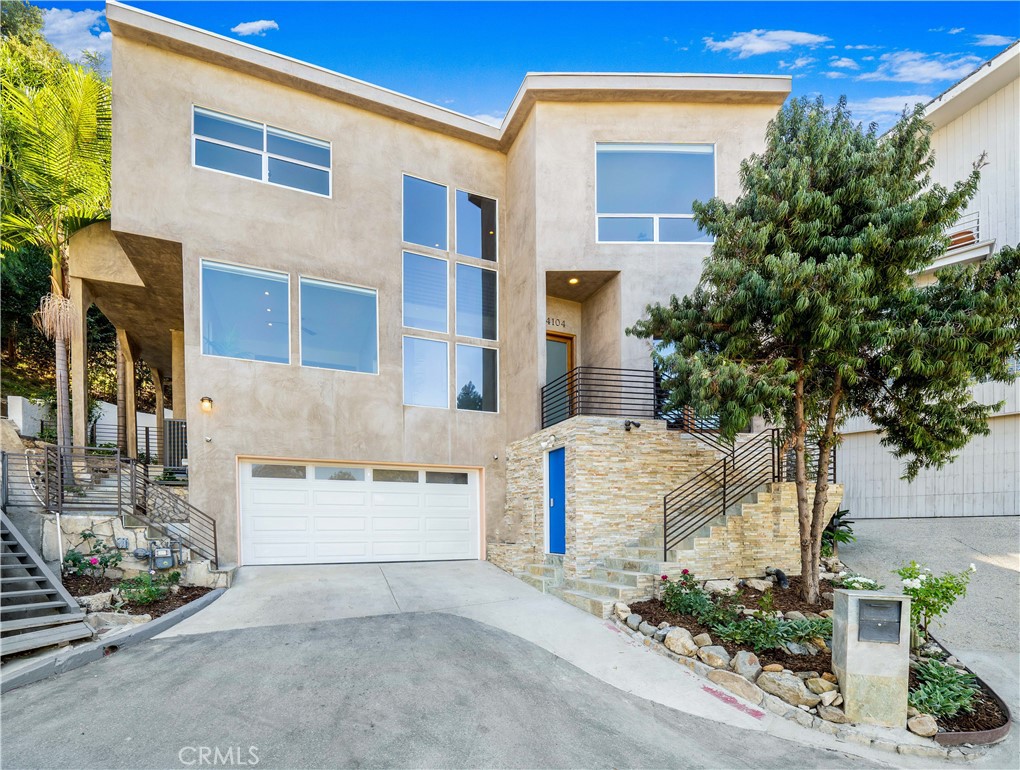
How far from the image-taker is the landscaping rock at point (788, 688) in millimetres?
5188

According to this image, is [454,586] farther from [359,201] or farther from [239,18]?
[239,18]

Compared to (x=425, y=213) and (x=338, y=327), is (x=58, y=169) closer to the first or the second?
(x=338, y=327)

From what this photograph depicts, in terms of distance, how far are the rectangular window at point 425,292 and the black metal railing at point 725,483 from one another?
6.01 m

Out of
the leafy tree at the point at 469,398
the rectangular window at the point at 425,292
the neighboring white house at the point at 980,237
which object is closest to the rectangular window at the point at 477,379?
the leafy tree at the point at 469,398

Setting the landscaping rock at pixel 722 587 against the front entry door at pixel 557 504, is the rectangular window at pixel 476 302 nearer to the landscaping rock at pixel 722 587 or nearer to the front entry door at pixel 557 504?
the front entry door at pixel 557 504

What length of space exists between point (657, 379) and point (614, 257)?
2.68m

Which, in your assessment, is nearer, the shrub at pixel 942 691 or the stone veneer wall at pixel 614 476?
the shrub at pixel 942 691

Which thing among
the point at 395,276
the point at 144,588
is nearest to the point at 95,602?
the point at 144,588

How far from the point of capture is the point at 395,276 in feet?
37.3

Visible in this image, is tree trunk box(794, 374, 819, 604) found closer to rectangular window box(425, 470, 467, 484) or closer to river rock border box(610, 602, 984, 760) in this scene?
river rock border box(610, 602, 984, 760)

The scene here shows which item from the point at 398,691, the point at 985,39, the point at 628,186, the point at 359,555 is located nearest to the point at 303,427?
the point at 359,555

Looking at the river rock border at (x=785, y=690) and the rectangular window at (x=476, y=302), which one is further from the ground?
the rectangular window at (x=476, y=302)

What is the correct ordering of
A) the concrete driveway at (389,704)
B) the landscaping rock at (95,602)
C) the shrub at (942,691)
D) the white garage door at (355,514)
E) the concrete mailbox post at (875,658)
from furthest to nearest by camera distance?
1. the white garage door at (355,514)
2. the landscaping rock at (95,602)
3. the shrub at (942,691)
4. the concrete mailbox post at (875,658)
5. the concrete driveway at (389,704)

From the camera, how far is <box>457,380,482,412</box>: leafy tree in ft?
38.6
